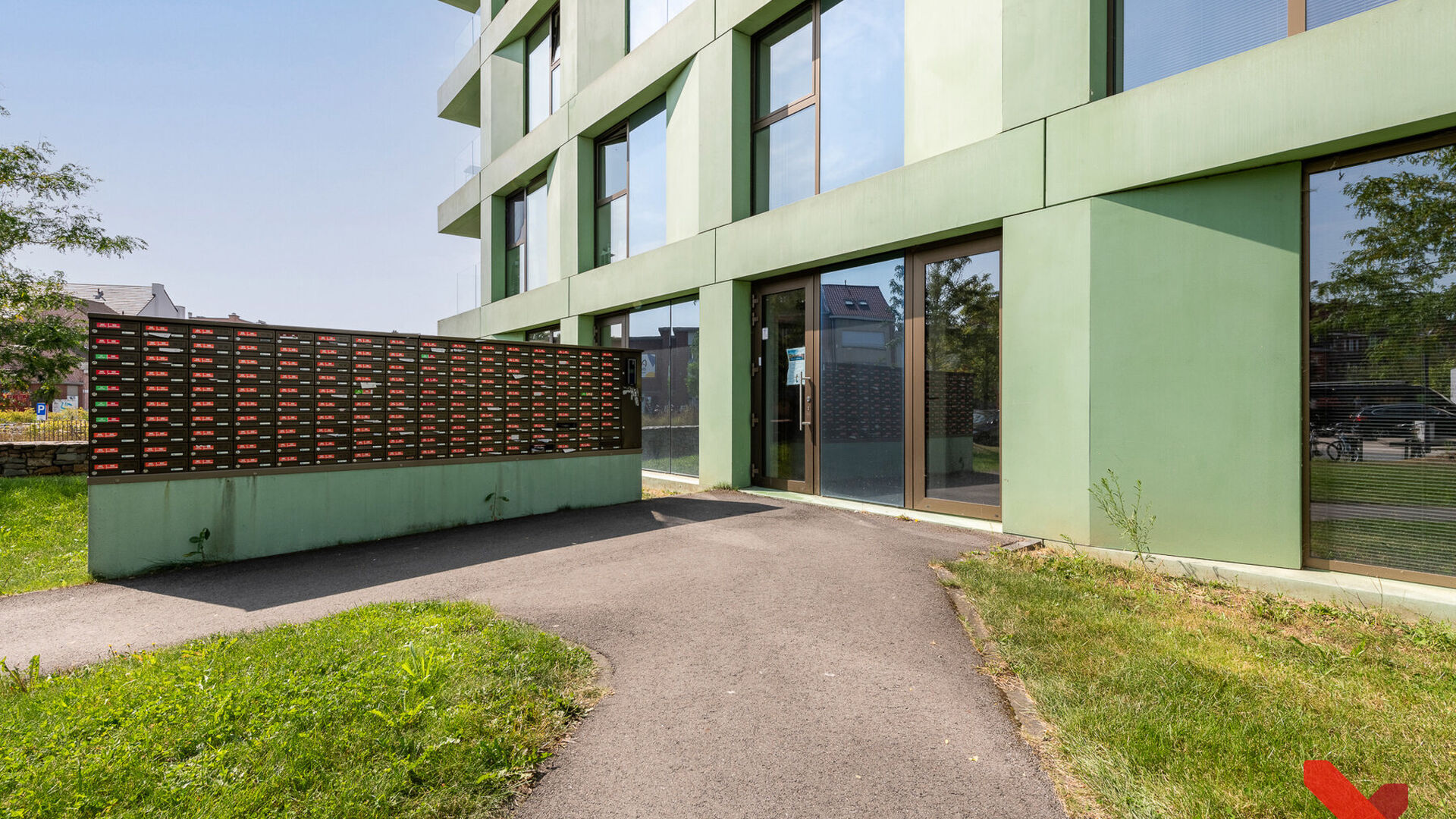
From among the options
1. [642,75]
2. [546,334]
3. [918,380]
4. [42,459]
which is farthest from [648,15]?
[42,459]

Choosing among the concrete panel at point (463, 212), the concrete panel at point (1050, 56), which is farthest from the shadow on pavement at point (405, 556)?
the concrete panel at point (463, 212)

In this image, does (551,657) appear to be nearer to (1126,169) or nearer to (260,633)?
(260,633)

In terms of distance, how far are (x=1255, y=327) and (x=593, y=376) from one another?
6.89 metres

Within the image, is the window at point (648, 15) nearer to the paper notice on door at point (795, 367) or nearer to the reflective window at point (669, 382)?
the reflective window at point (669, 382)

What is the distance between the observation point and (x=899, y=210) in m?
7.51

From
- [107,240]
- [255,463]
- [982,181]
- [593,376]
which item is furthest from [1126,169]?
[107,240]

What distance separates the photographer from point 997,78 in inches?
266

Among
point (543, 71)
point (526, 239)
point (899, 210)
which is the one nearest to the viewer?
point (899, 210)

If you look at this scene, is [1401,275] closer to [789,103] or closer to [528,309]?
[789,103]

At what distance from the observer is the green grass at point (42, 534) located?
571 cm

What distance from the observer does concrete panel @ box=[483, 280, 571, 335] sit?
14.2 meters

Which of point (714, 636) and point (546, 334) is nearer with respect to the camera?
point (714, 636)

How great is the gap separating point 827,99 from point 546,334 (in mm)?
9063

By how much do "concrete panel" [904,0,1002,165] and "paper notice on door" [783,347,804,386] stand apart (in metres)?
2.80
